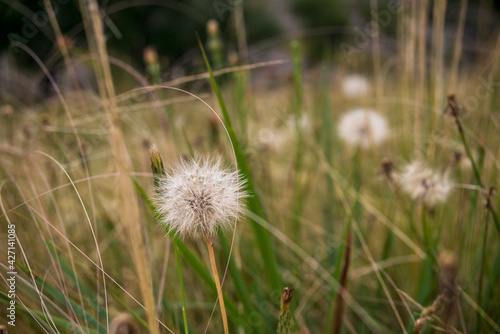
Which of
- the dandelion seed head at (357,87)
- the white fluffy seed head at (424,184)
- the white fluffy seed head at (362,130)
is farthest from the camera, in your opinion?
the dandelion seed head at (357,87)

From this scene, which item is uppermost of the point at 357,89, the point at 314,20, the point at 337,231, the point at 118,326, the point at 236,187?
the point at 314,20

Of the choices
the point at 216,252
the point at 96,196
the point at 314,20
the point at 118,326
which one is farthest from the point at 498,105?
the point at 314,20

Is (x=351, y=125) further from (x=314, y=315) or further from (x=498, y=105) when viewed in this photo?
(x=498, y=105)

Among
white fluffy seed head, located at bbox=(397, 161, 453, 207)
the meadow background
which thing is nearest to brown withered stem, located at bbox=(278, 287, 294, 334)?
the meadow background

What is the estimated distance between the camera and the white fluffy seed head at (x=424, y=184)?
1.98ft

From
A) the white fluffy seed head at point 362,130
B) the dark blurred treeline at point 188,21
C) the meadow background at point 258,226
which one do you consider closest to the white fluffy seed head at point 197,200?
the meadow background at point 258,226

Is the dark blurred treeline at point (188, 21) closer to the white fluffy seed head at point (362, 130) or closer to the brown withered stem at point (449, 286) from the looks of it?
the white fluffy seed head at point (362, 130)

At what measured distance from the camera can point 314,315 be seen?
27.7 inches

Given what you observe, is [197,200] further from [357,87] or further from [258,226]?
[357,87]

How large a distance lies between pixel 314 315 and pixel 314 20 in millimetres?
5252

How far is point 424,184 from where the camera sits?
587 millimetres

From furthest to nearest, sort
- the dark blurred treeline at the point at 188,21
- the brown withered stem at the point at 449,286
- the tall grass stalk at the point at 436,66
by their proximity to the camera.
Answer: the dark blurred treeline at the point at 188,21, the tall grass stalk at the point at 436,66, the brown withered stem at the point at 449,286

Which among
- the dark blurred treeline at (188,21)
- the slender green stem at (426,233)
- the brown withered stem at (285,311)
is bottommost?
the brown withered stem at (285,311)

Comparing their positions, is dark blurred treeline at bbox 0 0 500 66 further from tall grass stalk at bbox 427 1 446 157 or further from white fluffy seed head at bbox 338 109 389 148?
tall grass stalk at bbox 427 1 446 157
